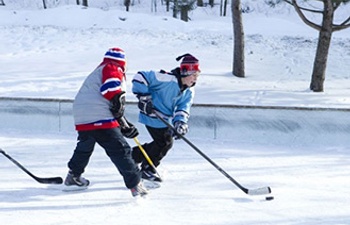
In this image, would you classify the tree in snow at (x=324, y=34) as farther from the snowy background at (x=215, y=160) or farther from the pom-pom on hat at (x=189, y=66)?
the pom-pom on hat at (x=189, y=66)

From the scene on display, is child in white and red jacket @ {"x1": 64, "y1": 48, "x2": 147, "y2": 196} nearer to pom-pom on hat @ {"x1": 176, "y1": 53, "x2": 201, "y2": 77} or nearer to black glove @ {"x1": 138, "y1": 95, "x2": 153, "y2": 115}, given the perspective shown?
black glove @ {"x1": 138, "y1": 95, "x2": 153, "y2": 115}

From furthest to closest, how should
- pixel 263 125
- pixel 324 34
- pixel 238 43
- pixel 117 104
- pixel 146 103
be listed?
A: pixel 238 43 → pixel 324 34 → pixel 263 125 → pixel 146 103 → pixel 117 104

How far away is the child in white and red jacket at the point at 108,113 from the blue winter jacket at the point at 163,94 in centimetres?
37

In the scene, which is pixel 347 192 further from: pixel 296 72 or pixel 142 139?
pixel 296 72

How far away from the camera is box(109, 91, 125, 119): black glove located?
161 inches

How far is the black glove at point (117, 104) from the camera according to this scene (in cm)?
409

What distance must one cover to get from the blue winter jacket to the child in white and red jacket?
366 mm

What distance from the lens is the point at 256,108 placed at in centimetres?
679

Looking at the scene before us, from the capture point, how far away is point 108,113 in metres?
4.24

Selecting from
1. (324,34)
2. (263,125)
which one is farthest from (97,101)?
(324,34)

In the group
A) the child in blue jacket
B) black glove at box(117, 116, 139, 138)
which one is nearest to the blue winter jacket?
the child in blue jacket

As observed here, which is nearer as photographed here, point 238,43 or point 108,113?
point 108,113

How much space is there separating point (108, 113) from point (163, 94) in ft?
2.17

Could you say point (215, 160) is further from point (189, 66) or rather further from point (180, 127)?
point (189, 66)
